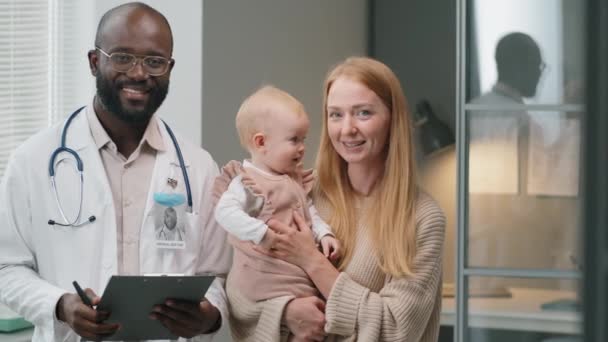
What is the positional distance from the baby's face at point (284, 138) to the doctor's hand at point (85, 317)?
0.52 meters

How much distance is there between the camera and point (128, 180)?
2.11 meters

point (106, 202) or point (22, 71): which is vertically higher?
point (22, 71)

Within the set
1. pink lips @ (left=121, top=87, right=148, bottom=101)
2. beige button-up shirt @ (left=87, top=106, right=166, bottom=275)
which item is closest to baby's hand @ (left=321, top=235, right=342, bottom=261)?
beige button-up shirt @ (left=87, top=106, right=166, bottom=275)

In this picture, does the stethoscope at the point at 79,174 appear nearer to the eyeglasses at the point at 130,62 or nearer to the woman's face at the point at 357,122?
the eyeglasses at the point at 130,62

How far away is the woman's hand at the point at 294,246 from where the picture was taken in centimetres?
201

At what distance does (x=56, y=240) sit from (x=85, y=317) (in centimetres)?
23

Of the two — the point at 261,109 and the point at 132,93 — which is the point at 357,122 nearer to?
the point at 261,109

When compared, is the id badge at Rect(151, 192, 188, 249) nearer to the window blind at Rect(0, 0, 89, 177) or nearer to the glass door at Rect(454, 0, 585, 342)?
the window blind at Rect(0, 0, 89, 177)

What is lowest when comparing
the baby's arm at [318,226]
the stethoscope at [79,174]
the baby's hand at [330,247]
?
the baby's hand at [330,247]

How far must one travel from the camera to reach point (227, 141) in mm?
3107

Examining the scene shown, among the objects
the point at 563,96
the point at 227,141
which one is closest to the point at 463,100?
the point at 563,96

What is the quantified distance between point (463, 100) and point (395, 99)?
1.62 metres

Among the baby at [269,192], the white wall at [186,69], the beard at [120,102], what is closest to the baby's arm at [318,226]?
the baby at [269,192]

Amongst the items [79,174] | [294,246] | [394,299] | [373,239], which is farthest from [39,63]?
[394,299]
